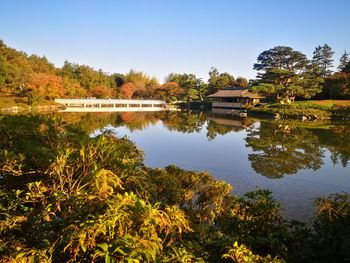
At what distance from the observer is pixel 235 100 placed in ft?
152

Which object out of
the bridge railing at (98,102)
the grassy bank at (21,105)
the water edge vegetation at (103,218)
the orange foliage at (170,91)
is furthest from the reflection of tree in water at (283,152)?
the orange foliage at (170,91)

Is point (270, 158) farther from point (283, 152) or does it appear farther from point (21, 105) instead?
point (21, 105)

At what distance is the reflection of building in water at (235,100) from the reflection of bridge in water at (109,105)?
10.4 m

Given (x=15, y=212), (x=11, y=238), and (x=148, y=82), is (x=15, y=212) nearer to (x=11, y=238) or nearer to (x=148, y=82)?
(x=11, y=238)

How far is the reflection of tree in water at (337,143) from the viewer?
14275 millimetres

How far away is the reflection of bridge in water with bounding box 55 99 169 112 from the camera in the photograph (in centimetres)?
4628

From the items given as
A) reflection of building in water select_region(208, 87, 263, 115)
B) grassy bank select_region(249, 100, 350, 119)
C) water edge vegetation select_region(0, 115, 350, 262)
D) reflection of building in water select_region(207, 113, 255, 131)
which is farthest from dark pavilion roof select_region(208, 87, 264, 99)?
water edge vegetation select_region(0, 115, 350, 262)

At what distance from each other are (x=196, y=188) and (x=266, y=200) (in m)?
2.84

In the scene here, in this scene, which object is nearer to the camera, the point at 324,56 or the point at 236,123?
the point at 236,123

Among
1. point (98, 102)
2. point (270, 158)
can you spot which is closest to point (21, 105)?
point (98, 102)

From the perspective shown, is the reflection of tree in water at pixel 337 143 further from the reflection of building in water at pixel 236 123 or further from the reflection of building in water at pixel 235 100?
the reflection of building in water at pixel 235 100

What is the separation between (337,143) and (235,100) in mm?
28983

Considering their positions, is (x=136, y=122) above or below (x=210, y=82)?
below

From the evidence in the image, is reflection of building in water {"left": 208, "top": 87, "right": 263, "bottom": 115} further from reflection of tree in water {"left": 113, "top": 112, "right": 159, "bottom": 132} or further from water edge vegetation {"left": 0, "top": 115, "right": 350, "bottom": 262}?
water edge vegetation {"left": 0, "top": 115, "right": 350, "bottom": 262}
